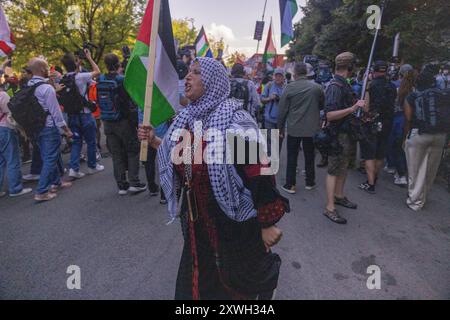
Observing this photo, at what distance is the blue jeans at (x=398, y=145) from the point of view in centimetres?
530

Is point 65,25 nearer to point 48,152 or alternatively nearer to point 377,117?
point 48,152

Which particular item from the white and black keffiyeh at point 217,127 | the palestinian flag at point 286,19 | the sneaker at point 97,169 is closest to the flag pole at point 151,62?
the white and black keffiyeh at point 217,127

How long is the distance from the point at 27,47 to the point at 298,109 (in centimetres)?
1609

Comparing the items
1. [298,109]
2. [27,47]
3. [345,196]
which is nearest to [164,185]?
[298,109]

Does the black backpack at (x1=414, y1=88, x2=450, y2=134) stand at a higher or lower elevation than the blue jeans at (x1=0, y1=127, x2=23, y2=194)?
higher

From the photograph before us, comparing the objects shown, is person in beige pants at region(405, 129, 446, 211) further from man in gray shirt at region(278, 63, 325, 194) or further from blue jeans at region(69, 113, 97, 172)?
blue jeans at region(69, 113, 97, 172)

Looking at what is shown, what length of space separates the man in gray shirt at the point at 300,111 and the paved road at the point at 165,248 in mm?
791

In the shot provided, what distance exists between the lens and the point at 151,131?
79.3 inches

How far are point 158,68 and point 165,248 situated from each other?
75.9 inches

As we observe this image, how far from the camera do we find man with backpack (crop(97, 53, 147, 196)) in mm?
4289

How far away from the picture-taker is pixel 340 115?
3635mm

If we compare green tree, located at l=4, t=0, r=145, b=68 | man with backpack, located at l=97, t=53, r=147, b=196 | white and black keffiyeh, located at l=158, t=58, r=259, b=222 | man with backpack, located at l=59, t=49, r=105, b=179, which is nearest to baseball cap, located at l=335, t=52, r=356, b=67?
white and black keffiyeh, located at l=158, t=58, r=259, b=222

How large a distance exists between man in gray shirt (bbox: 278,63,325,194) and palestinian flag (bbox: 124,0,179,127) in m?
2.60
